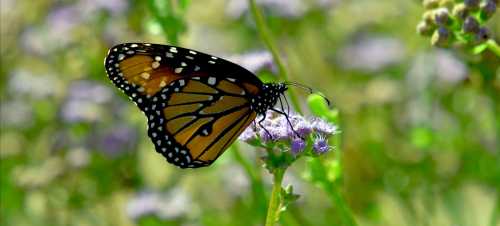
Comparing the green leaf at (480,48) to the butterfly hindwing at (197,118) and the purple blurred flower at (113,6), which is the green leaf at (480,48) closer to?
the butterfly hindwing at (197,118)

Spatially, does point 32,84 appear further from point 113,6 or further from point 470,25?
point 470,25

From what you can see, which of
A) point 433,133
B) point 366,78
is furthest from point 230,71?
point 366,78

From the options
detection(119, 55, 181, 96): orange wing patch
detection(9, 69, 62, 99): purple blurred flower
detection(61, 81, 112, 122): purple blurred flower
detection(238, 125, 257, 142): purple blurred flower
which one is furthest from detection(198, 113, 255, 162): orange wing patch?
detection(9, 69, 62, 99): purple blurred flower

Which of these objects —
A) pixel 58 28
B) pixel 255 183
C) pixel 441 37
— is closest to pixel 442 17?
pixel 441 37

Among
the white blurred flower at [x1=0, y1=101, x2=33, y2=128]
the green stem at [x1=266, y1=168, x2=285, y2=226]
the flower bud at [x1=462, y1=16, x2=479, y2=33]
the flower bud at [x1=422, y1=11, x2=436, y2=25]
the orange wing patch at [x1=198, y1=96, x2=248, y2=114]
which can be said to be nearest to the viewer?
the green stem at [x1=266, y1=168, x2=285, y2=226]

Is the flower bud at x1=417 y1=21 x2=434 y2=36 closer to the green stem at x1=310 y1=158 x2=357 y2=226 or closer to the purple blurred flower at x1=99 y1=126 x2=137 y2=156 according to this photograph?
the green stem at x1=310 y1=158 x2=357 y2=226
